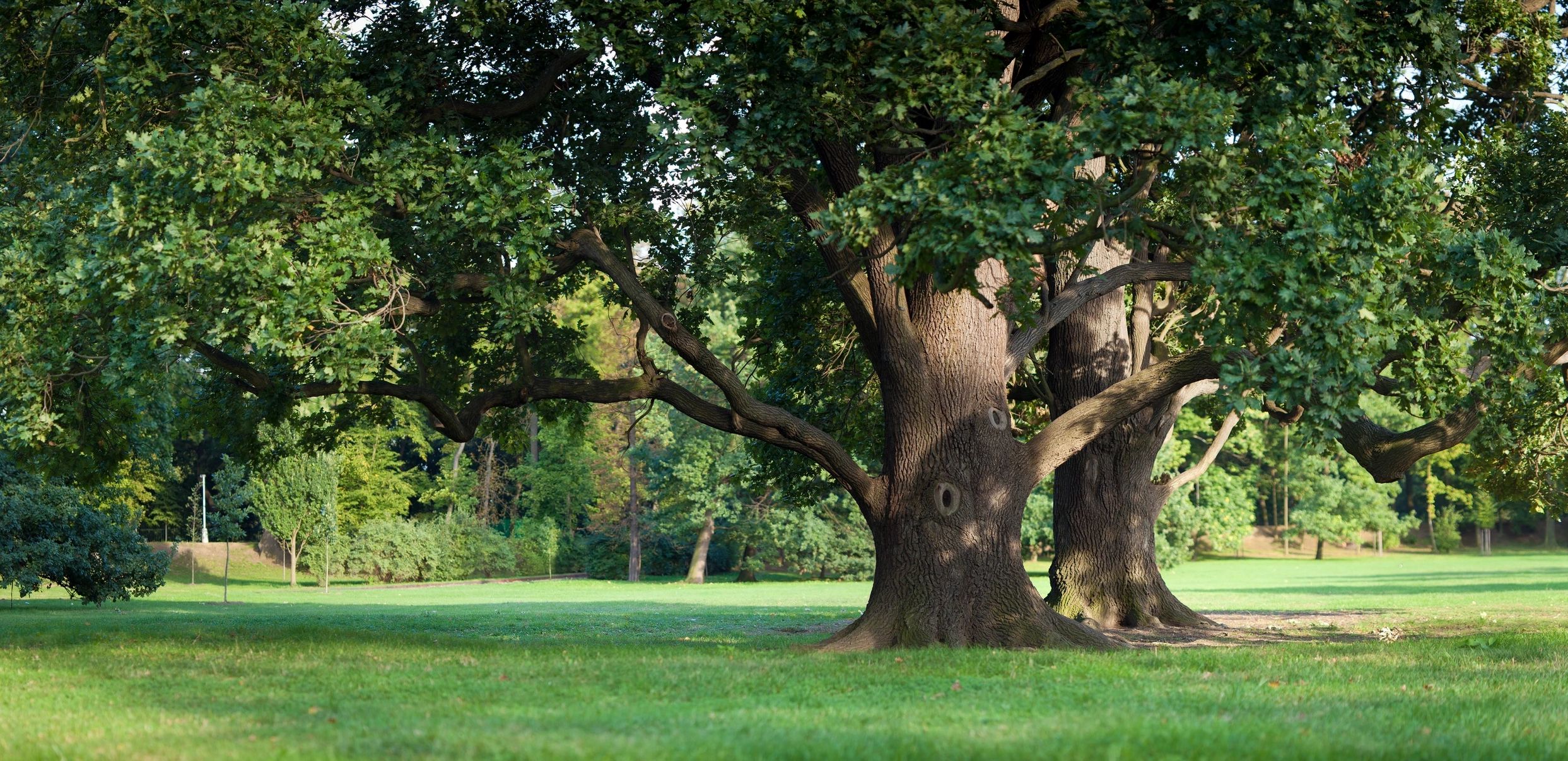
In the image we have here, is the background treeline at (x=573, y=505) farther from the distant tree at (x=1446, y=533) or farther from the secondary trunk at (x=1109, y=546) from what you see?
the secondary trunk at (x=1109, y=546)

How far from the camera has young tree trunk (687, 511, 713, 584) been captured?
51438 mm

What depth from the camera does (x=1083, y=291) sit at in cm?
1409

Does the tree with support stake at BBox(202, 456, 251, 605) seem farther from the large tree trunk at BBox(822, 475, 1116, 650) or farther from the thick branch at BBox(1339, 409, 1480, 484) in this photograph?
the thick branch at BBox(1339, 409, 1480, 484)

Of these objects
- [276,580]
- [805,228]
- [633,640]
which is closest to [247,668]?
[633,640]

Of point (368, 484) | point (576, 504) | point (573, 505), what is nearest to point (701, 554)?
point (576, 504)

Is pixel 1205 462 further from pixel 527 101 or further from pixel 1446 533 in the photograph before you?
pixel 1446 533

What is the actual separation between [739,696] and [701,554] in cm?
4366

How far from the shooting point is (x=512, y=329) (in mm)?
13469

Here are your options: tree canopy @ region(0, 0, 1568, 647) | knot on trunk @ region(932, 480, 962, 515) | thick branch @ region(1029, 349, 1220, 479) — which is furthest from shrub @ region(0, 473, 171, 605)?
thick branch @ region(1029, 349, 1220, 479)

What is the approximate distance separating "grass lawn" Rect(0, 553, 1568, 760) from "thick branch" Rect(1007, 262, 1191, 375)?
3.67m

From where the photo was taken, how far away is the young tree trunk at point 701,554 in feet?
169

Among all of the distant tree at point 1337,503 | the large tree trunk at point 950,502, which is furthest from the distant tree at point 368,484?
the distant tree at point 1337,503

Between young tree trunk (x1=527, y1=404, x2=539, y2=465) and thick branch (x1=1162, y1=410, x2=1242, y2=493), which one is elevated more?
young tree trunk (x1=527, y1=404, x2=539, y2=465)

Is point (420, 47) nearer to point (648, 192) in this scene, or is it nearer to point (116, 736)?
point (648, 192)
